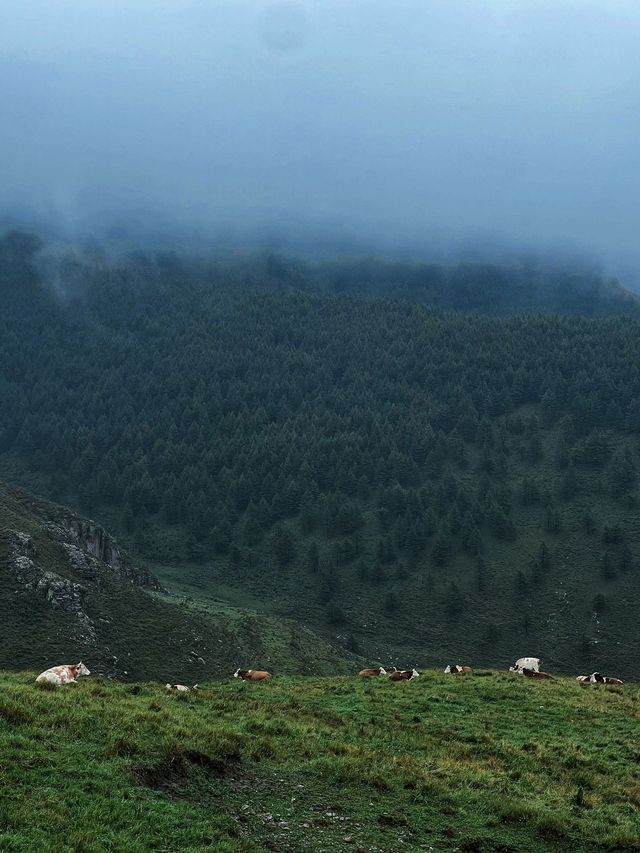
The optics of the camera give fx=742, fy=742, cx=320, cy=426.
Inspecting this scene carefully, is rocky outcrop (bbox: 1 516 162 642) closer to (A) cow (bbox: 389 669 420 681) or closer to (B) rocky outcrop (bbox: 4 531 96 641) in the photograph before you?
(B) rocky outcrop (bbox: 4 531 96 641)

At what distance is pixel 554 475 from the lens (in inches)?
6462

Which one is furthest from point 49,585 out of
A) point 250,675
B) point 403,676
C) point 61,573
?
point 403,676

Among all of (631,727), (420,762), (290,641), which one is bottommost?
(290,641)

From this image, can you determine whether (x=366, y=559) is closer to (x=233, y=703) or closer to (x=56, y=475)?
(x=56, y=475)

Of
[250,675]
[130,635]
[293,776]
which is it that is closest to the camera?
[293,776]

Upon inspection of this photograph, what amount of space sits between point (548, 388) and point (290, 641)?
13353 centimetres

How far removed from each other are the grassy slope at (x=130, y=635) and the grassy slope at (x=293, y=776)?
2918cm

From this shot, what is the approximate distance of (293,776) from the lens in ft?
59.7

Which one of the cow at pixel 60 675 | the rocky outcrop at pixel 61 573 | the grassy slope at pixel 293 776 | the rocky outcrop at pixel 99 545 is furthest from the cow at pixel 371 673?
the rocky outcrop at pixel 99 545

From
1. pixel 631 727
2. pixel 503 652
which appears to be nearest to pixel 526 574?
pixel 503 652

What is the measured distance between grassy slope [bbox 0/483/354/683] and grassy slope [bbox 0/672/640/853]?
29179 millimetres

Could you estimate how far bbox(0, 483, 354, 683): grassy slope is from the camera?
54.6 metres

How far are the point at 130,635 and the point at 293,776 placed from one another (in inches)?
1849

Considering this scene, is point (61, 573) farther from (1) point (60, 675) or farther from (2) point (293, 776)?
(2) point (293, 776)
